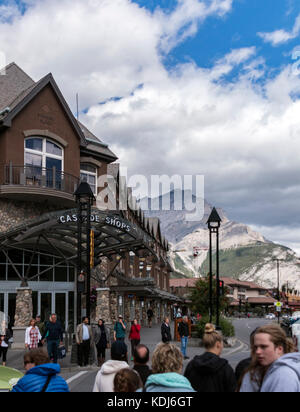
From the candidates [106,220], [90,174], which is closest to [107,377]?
A: [106,220]

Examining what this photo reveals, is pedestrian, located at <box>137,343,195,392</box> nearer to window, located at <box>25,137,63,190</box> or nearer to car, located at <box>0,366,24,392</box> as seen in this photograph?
car, located at <box>0,366,24,392</box>

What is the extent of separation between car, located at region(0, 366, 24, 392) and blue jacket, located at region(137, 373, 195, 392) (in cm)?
442

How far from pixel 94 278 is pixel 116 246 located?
3854 mm

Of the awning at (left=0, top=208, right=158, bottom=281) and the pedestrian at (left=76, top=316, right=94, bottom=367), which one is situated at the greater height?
the awning at (left=0, top=208, right=158, bottom=281)

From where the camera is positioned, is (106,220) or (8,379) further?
(106,220)

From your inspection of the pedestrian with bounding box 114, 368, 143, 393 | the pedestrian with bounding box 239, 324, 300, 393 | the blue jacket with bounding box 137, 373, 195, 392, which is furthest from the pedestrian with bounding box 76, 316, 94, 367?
the pedestrian with bounding box 239, 324, 300, 393

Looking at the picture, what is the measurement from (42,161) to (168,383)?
26.1 metres

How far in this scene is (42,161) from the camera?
29.3m

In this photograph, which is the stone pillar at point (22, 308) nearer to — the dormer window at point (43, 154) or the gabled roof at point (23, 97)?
the dormer window at point (43, 154)

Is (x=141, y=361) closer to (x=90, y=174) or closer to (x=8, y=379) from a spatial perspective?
Result: (x=8, y=379)

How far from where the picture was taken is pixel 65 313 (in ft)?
103

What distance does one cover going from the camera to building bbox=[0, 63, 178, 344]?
26.2 metres
